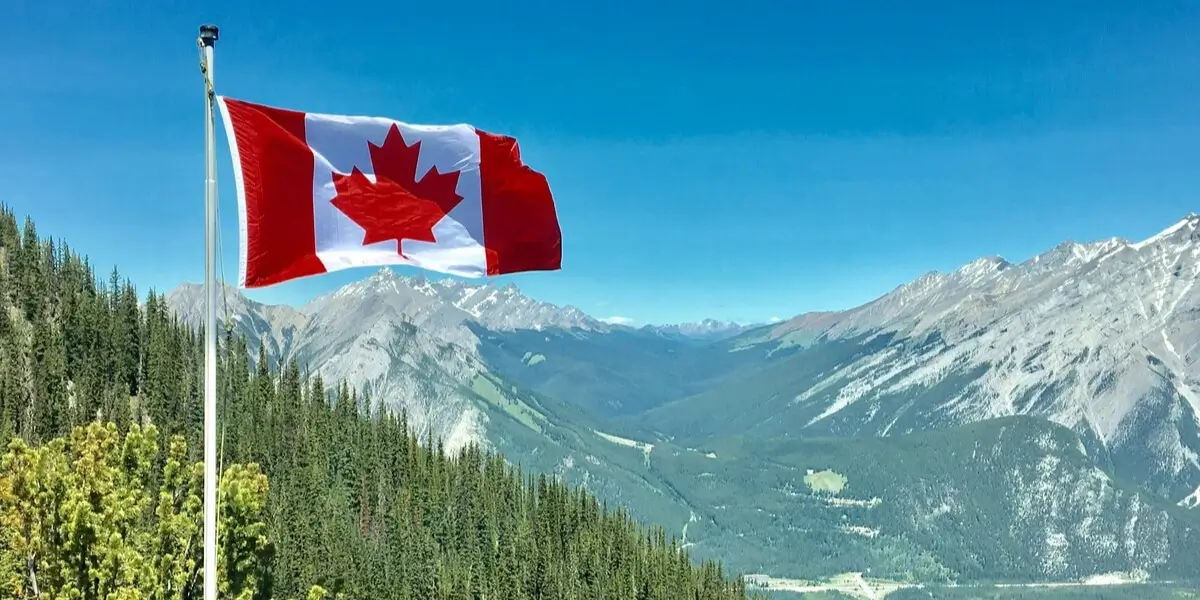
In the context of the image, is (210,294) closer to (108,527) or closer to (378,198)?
(378,198)

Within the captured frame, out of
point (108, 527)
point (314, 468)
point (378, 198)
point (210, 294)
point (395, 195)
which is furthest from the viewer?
point (314, 468)

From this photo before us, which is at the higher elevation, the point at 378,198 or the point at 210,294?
the point at 378,198

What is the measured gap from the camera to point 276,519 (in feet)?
385

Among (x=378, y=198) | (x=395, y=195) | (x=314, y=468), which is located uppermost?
(x=395, y=195)

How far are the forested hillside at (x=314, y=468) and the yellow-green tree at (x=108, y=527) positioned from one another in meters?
64.3

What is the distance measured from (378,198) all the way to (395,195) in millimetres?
414

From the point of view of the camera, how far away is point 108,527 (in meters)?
29.5

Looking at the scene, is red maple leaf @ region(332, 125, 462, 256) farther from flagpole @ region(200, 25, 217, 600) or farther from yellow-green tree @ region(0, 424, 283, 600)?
yellow-green tree @ region(0, 424, 283, 600)

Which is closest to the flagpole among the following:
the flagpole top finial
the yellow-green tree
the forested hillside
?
the flagpole top finial

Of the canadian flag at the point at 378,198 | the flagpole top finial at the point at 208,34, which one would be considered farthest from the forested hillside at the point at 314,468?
the flagpole top finial at the point at 208,34

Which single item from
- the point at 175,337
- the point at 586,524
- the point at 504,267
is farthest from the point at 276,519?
the point at 504,267

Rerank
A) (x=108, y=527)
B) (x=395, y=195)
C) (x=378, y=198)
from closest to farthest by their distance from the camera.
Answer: (x=378, y=198) < (x=395, y=195) < (x=108, y=527)

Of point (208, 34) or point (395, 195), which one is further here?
point (395, 195)

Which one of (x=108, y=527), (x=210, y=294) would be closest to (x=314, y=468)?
(x=108, y=527)
